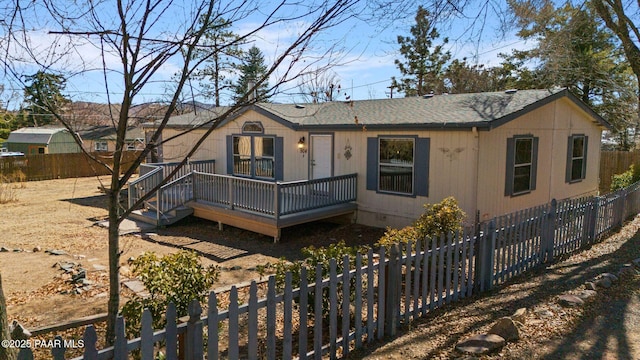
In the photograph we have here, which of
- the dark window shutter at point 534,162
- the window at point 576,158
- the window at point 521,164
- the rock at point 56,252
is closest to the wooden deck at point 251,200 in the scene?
the rock at point 56,252

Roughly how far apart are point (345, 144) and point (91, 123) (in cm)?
831

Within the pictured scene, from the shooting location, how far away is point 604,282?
5.79m

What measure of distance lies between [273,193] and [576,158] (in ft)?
32.2

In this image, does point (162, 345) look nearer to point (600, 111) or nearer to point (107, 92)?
point (107, 92)

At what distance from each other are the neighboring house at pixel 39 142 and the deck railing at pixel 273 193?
105 ft

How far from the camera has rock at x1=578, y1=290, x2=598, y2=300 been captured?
17.2ft

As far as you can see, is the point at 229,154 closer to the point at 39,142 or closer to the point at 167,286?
the point at 167,286

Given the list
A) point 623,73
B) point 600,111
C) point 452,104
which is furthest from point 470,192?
point 623,73

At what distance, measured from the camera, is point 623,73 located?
81.4 feet

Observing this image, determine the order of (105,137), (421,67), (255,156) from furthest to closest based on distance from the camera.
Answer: (421,67), (255,156), (105,137)

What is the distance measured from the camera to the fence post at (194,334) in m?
2.95

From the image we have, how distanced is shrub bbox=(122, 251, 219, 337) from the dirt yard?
87.5 inches

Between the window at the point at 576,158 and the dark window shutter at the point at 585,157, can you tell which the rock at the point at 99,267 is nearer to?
the window at the point at 576,158

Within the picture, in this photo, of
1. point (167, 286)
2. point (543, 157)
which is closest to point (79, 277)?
point (167, 286)
